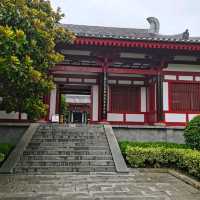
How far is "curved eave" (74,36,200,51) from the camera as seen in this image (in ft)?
41.3

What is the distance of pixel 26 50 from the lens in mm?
7836

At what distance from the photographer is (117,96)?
1593 centimetres

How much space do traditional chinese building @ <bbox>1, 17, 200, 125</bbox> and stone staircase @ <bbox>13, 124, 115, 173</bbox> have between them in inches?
62.7

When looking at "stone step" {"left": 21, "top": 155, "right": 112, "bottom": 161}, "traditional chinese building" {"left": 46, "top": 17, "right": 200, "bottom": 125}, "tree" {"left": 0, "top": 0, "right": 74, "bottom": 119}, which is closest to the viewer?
"tree" {"left": 0, "top": 0, "right": 74, "bottom": 119}

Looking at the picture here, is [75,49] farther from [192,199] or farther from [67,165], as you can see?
[192,199]

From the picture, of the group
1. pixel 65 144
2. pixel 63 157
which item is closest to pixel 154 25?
pixel 65 144

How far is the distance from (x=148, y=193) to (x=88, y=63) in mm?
9022

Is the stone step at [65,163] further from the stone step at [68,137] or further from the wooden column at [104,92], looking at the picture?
the wooden column at [104,92]

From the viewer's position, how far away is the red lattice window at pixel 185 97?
14.4 m

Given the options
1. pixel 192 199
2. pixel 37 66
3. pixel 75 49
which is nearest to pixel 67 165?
pixel 37 66

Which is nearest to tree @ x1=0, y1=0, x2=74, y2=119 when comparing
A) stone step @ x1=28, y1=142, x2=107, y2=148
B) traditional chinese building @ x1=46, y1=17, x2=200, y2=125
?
stone step @ x1=28, y1=142, x2=107, y2=148

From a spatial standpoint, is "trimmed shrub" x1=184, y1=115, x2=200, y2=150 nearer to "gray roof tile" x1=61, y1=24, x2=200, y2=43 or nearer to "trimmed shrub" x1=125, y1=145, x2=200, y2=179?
"trimmed shrub" x1=125, y1=145, x2=200, y2=179

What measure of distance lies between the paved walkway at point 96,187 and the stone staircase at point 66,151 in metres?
0.64

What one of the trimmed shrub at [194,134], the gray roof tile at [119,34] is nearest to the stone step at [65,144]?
the trimmed shrub at [194,134]
